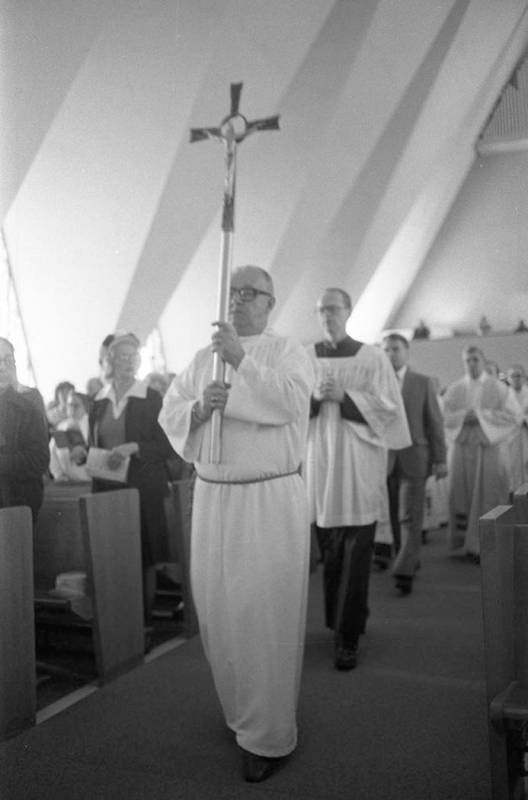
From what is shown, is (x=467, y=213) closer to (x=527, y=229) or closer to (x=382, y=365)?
(x=527, y=229)

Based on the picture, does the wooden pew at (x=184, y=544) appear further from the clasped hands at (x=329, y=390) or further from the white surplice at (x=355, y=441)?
the clasped hands at (x=329, y=390)

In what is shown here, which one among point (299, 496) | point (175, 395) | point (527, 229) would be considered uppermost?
point (527, 229)

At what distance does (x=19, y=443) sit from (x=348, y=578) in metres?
2.14

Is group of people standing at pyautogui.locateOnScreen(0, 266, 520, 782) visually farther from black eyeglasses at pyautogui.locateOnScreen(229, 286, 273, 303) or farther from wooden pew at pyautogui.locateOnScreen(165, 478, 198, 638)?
wooden pew at pyautogui.locateOnScreen(165, 478, 198, 638)

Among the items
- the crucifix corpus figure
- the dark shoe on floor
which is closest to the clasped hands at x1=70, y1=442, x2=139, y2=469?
the crucifix corpus figure

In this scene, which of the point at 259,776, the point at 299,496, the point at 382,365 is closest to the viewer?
the point at 259,776

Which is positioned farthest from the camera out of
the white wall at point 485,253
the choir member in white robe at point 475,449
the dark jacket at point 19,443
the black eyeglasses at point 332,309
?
the choir member in white robe at point 475,449

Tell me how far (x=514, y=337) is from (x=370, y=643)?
88.4 inches

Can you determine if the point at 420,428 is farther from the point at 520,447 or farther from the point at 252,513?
the point at 252,513

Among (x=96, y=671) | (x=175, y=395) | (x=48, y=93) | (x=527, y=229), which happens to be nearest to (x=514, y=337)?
(x=527, y=229)

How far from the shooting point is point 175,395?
3.70 meters

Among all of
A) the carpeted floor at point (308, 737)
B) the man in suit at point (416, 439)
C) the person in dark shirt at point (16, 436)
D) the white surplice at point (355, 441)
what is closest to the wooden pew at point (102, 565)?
the carpeted floor at point (308, 737)

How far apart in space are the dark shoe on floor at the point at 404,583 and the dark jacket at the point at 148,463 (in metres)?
1.91

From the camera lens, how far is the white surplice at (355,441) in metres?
4.82
